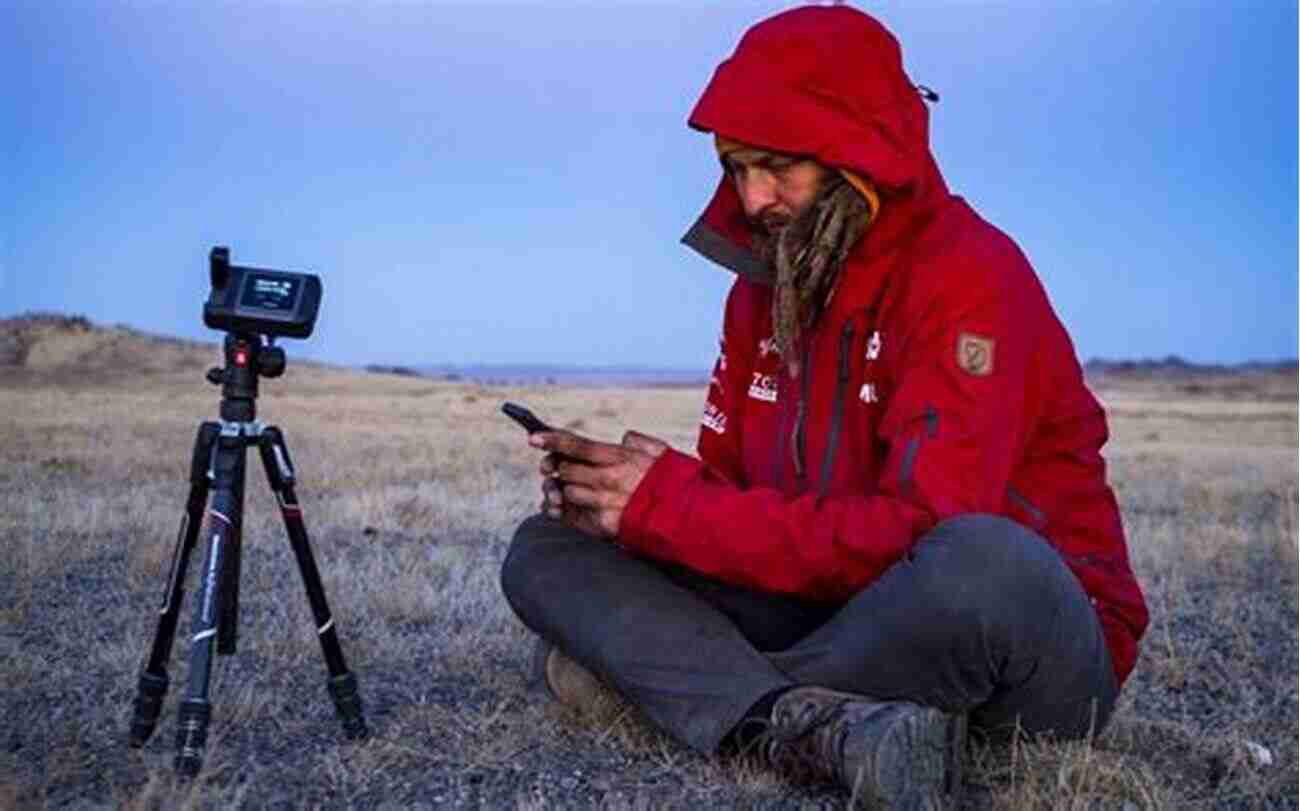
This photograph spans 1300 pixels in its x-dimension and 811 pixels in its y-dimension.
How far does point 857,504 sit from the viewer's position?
333 centimetres

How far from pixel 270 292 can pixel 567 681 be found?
4.52ft

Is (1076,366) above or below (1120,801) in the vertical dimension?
above

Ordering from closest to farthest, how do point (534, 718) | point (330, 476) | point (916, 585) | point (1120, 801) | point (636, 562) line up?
point (916, 585) < point (1120, 801) < point (636, 562) < point (534, 718) < point (330, 476)

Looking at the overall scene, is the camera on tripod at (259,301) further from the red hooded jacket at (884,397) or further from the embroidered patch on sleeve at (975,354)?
the embroidered patch on sleeve at (975,354)

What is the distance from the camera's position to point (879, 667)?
3385 millimetres

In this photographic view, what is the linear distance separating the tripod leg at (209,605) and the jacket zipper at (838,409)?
145cm

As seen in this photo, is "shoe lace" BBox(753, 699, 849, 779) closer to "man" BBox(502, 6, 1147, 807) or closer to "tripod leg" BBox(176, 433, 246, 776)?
"man" BBox(502, 6, 1147, 807)

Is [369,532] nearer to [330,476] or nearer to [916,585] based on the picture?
[330,476]

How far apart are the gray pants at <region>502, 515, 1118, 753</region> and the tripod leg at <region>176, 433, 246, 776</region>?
805mm

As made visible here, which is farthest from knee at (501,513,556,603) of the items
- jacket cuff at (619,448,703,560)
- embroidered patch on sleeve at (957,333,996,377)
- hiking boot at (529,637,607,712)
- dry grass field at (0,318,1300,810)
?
embroidered patch on sleeve at (957,333,996,377)

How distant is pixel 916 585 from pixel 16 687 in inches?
105

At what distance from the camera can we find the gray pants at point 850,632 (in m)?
3.24

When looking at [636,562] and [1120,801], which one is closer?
[1120,801]

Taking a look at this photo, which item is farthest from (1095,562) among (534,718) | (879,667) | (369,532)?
(369,532)
